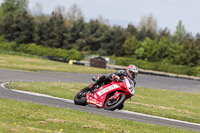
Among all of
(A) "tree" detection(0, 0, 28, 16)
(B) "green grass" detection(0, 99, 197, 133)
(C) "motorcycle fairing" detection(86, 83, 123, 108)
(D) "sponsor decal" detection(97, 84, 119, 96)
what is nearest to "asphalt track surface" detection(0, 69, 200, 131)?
(C) "motorcycle fairing" detection(86, 83, 123, 108)

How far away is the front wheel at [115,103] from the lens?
12.0m

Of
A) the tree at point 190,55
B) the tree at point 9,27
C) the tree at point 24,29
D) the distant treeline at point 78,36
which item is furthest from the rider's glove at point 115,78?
the tree at point 9,27

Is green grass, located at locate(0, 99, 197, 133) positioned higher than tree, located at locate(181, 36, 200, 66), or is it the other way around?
tree, located at locate(181, 36, 200, 66)

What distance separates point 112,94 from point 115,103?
648 mm

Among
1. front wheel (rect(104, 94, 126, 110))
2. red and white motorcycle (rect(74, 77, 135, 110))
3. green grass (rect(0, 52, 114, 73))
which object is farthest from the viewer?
green grass (rect(0, 52, 114, 73))

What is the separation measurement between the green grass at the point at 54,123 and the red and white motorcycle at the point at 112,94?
48.5 inches

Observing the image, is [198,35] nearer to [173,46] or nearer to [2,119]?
[173,46]

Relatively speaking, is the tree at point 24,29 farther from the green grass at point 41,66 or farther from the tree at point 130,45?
the green grass at point 41,66

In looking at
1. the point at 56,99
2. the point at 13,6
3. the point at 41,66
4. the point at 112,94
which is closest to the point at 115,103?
the point at 112,94

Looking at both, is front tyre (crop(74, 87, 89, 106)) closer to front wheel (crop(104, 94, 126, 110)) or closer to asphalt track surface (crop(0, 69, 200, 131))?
asphalt track surface (crop(0, 69, 200, 131))

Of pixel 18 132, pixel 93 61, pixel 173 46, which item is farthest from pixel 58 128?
pixel 173 46

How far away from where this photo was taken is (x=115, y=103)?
481 inches

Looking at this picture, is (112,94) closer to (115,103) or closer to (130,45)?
(115,103)

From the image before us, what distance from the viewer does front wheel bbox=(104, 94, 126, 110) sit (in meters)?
12.0
